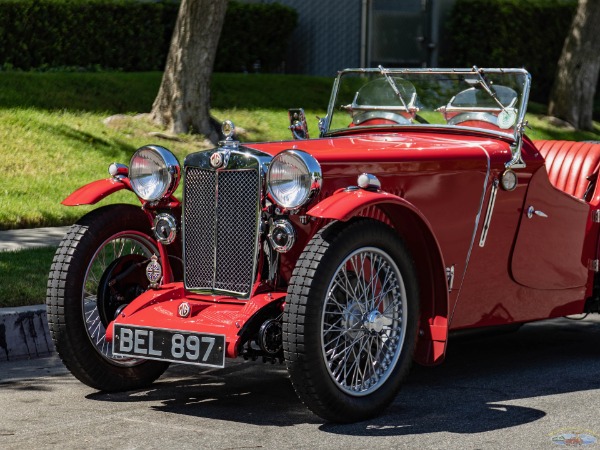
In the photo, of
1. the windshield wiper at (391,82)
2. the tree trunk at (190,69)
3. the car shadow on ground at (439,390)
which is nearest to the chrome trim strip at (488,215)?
the car shadow on ground at (439,390)

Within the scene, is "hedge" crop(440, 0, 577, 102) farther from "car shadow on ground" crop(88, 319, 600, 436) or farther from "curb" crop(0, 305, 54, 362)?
"curb" crop(0, 305, 54, 362)

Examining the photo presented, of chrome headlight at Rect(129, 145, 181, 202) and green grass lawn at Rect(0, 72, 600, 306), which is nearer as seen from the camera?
chrome headlight at Rect(129, 145, 181, 202)

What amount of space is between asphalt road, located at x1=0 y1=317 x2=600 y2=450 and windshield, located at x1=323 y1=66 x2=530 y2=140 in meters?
1.38

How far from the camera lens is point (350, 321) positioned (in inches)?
216

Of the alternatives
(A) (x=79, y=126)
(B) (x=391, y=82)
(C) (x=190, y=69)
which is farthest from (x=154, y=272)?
(C) (x=190, y=69)

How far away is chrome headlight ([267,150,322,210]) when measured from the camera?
17.6 feet

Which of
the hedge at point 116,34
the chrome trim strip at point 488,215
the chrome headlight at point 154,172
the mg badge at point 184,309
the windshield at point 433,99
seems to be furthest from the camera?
the hedge at point 116,34

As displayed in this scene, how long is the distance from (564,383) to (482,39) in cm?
1428

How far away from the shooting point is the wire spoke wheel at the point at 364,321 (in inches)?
213

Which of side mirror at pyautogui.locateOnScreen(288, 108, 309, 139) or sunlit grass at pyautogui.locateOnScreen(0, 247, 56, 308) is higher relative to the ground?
side mirror at pyautogui.locateOnScreen(288, 108, 309, 139)

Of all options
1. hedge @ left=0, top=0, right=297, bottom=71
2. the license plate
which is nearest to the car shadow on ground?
the license plate

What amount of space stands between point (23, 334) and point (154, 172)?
1.63 meters

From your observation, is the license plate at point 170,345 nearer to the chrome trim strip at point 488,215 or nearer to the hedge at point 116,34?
the chrome trim strip at point 488,215

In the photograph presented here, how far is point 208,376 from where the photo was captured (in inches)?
254
